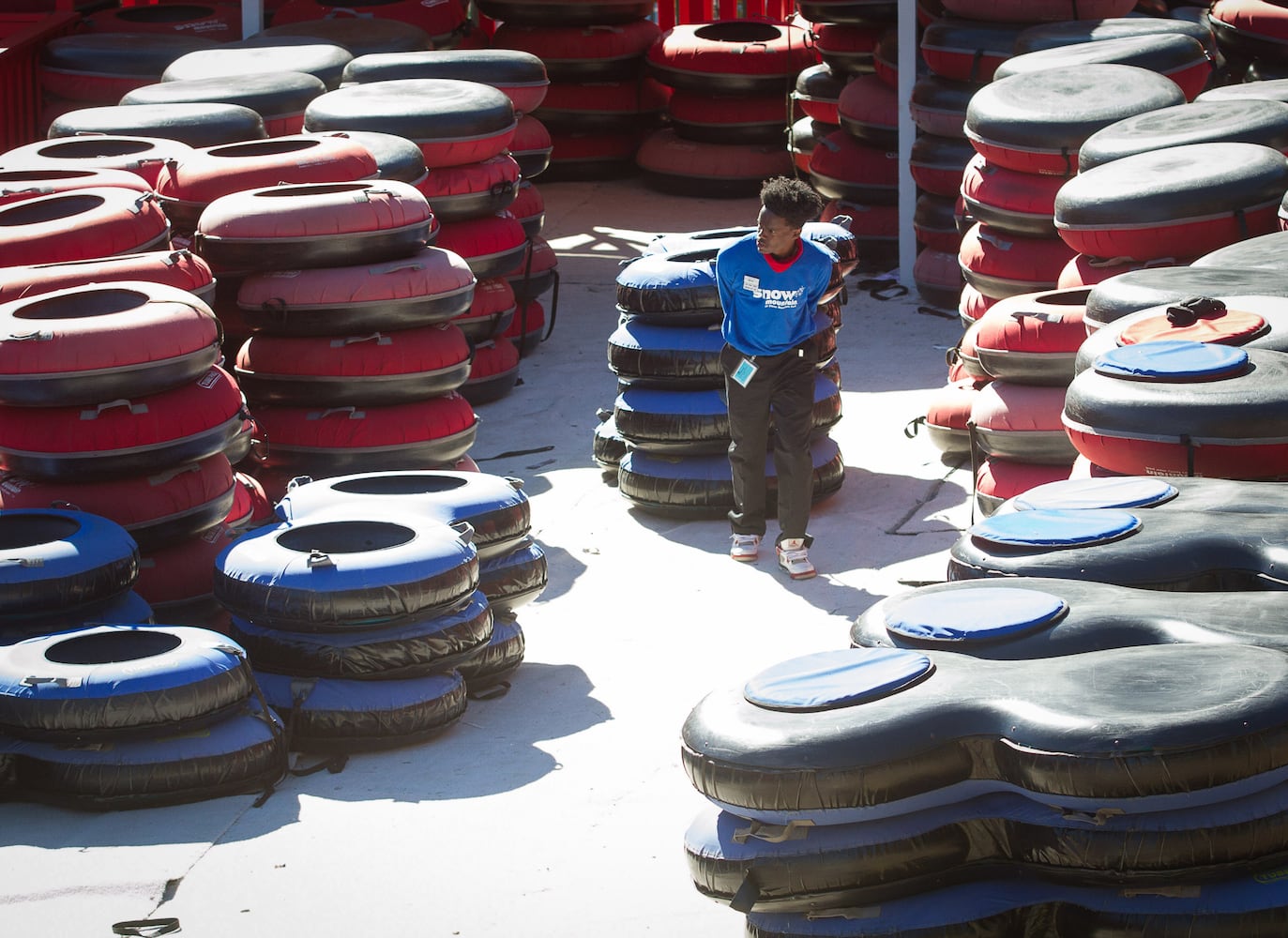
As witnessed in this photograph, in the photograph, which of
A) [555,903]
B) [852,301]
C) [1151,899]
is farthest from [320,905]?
[852,301]

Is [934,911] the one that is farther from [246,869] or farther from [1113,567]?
[246,869]

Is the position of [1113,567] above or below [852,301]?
above

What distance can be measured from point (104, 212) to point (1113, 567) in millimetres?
5069

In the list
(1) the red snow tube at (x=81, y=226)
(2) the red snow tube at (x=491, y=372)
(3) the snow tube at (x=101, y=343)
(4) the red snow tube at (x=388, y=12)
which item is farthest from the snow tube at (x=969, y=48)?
(3) the snow tube at (x=101, y=343)

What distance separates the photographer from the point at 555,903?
179 inches

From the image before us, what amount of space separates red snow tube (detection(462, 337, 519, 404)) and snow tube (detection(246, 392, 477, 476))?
7.56ft

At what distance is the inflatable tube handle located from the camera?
4.46 m

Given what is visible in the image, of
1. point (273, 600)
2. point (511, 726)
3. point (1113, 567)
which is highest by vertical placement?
point (1113, 567)

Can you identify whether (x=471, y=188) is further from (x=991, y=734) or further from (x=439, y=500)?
(x=991, y=734)

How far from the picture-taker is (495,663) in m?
6.20

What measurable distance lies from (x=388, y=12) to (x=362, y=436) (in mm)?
7264

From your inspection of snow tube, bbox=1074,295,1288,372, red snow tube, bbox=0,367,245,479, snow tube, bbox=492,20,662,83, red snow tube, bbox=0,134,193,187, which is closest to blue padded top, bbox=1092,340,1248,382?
snow tube, bbox=1074,295,1288,372

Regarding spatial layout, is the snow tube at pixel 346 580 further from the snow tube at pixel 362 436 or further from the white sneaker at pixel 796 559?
the white sneaker at pixel 796 559

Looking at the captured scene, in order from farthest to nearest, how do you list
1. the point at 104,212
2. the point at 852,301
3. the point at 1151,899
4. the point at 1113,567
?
the point at 852,301
the point at 104,212
the point at 1113,567
the point at 1151,899
